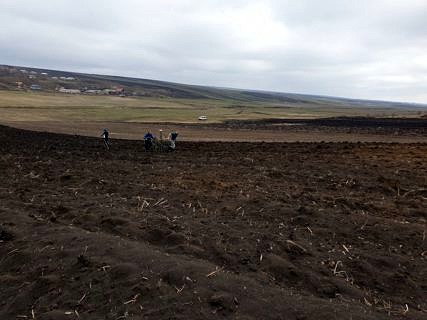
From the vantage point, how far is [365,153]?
75.8ft

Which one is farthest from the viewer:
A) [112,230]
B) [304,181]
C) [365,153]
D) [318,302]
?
[365,153]

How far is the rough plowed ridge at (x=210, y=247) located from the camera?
6398mm

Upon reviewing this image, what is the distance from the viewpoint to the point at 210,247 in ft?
26.9

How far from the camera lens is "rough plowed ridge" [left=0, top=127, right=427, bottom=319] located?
6.40 metres

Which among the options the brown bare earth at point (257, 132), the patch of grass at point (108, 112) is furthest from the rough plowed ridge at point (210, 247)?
the patch of grass at point (108, 112)

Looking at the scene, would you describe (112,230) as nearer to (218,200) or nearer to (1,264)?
(1,264)

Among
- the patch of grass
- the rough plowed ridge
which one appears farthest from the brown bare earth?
the rough plowed ridge

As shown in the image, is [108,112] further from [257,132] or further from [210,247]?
[210,247]

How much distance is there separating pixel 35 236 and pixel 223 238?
317 centimetres

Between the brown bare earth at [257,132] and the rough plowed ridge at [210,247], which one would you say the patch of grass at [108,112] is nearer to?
the brown bare earth at [257,132]

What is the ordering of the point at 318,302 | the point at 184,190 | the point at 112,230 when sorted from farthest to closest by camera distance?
the point at 184,190
the point at 112,230
the point at 318,302

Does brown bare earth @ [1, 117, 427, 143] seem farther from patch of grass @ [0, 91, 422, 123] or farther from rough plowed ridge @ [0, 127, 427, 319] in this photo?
rough plowed ridge @ [0, 127, 427, 319]

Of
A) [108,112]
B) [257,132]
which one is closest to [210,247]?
[257,132]

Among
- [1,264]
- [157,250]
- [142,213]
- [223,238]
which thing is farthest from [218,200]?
[1,264]
